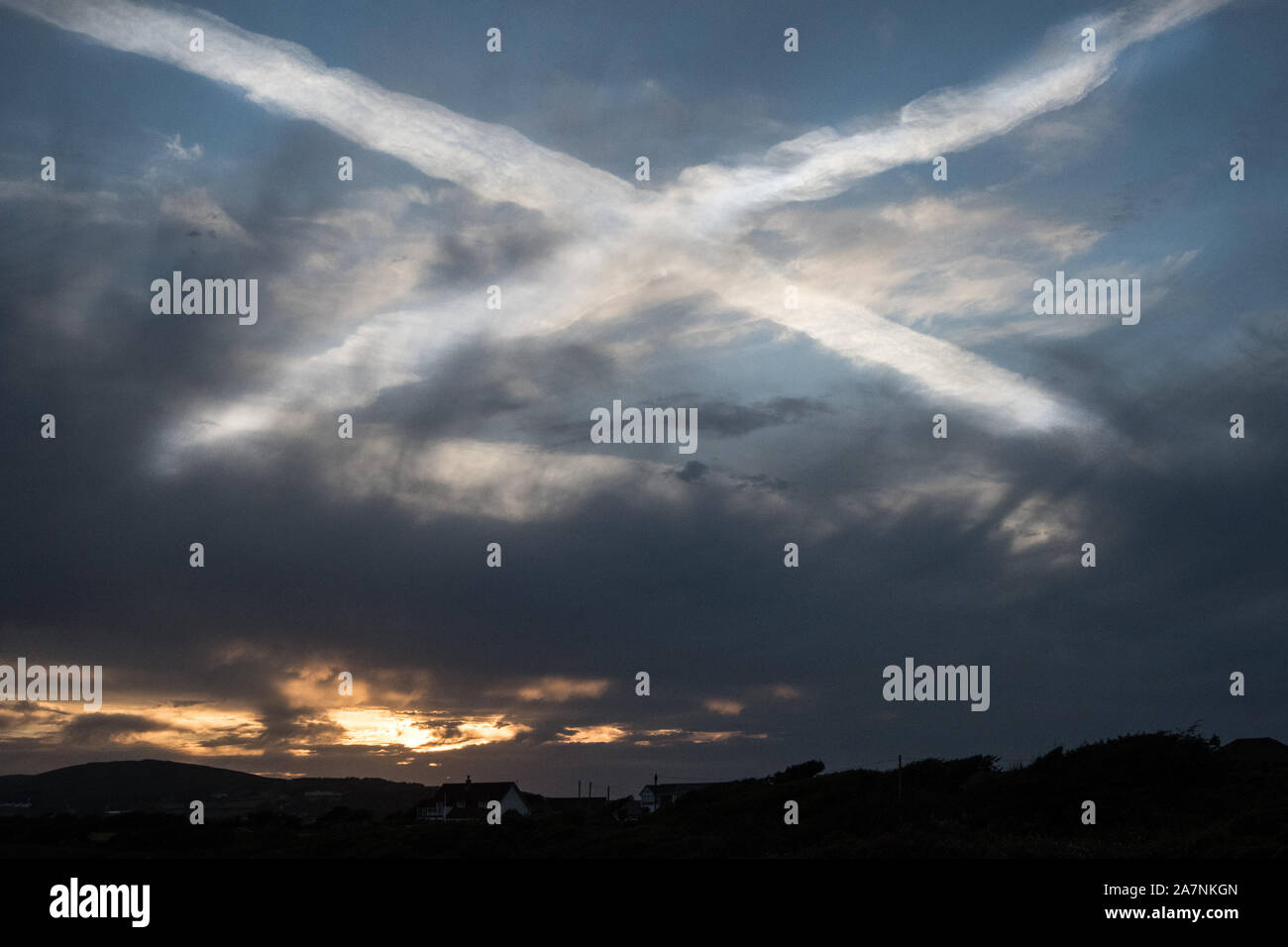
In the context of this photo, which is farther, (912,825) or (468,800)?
(468,800)

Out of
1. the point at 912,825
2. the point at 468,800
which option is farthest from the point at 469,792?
the point at 912,825

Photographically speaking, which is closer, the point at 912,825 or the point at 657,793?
the point at 912,825

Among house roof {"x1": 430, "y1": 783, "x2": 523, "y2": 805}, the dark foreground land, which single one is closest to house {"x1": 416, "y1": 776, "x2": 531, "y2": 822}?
house roof {"x1": 430, "y1": 783, "x2": 523, "y2": 805}

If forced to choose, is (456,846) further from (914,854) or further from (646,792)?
(646,792)

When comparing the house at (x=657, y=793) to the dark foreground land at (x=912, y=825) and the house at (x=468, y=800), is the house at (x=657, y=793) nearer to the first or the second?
the house at (x=468, y=800)

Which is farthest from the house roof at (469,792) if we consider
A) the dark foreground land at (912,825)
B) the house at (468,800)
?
the dark foreground land at (912,825)

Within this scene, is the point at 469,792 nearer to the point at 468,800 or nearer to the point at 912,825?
the point at 468,800

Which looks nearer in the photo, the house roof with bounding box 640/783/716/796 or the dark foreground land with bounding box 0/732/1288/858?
the dark foreground land with bounding box 0/732/1288/858

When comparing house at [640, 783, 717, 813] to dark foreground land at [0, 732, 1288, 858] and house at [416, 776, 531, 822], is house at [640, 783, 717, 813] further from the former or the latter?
dark foreground land at [0, 732, 1288, 858]
